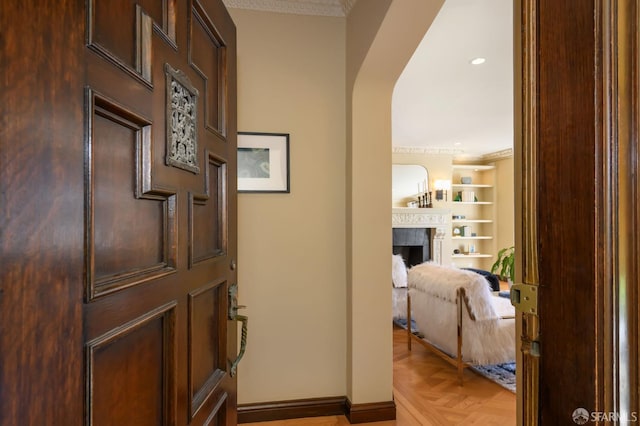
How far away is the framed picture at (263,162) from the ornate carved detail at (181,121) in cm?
135

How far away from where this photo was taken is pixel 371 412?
221 cm

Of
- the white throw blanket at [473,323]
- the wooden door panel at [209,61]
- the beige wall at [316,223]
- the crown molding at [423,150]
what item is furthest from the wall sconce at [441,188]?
the wooden door panel at [209,61]

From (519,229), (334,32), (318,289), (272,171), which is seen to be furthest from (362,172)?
(519,229)

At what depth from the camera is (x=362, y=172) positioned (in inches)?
89.0

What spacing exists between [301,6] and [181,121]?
6.15 feet

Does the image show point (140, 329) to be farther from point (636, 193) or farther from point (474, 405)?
point (474, 405)

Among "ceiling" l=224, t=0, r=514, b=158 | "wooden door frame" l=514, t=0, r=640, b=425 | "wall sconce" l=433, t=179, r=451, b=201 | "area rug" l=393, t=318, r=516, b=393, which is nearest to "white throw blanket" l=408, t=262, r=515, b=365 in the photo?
"area rug" l=393, t=318, r=516, b=393

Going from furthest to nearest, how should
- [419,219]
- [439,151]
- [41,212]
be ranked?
[439,151] < [419,219] < [41,212]

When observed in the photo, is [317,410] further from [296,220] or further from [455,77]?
[455,77]

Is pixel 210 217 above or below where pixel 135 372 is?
above

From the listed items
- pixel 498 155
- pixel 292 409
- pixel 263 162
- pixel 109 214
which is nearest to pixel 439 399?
pixel 292 409

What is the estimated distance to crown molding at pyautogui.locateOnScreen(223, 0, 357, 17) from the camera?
7.41ft

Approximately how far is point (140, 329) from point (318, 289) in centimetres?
174

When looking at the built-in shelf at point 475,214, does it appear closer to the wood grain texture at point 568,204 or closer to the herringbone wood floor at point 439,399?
the herringbone wood floor at point 439,399
